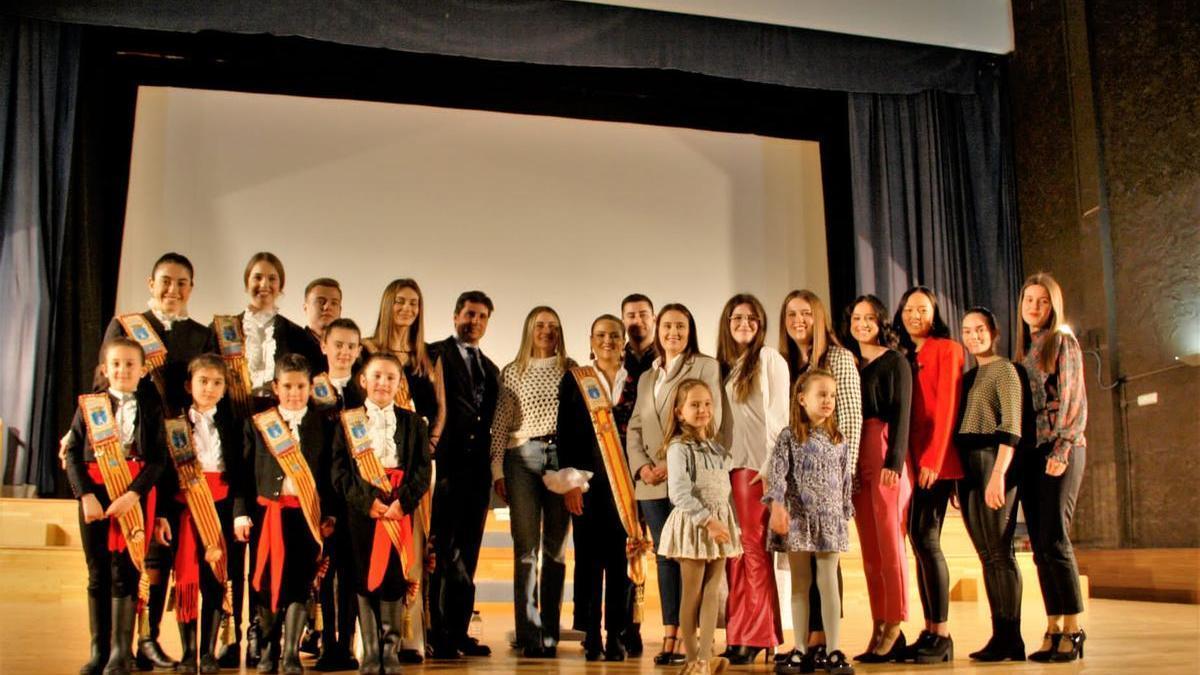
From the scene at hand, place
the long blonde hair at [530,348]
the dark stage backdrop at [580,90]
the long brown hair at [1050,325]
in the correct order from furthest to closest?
the dark stage backdrop at [580,90]
the long blonde hair at [530,348]
the long brown hair at [1050,325]

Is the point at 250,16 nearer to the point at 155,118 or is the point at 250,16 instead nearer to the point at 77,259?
the point at 155,118

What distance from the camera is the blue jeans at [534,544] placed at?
3.54m

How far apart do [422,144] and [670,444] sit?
4.33m

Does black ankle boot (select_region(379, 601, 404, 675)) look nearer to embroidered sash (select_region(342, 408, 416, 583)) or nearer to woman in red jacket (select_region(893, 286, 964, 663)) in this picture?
embroidered sash (select_region(342, 408, 416, 583))

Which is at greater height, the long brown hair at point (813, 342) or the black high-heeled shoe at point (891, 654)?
the long brown hair at point (813, 342)

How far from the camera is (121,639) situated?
112 inches

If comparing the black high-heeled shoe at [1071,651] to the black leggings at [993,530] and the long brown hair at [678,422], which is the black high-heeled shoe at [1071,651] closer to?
the black leggings at [993,530]

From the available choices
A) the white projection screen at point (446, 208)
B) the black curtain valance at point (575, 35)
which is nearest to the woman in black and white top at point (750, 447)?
the white projection screen at point (446, 208)

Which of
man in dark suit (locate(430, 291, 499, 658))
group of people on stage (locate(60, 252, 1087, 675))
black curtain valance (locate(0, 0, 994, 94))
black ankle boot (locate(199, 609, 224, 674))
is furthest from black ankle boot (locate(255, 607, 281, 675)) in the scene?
black curtain valance (locate(0, 0, 994, 94))

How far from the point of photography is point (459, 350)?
12.3 ft

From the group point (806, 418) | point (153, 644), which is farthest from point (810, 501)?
point (153, 644)

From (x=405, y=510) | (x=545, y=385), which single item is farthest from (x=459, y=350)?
(x=405, y=510)

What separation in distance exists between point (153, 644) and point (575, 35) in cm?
470

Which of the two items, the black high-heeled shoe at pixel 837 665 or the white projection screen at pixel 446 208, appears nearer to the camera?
the black high-heeled shoe at pixel 837 665
